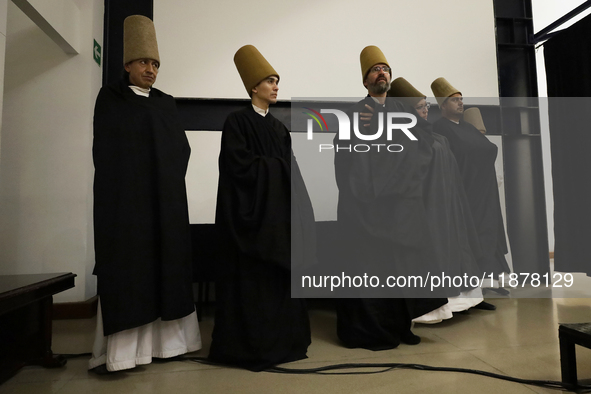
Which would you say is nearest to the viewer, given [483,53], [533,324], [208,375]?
[208,375]

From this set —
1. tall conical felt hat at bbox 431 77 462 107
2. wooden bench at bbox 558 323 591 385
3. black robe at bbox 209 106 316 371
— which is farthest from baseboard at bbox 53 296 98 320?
tall conical felt hat at bbox 431 77 462 107

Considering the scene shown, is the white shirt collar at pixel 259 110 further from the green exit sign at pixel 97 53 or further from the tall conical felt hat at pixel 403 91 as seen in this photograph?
the green exit sign at pixel 97 53

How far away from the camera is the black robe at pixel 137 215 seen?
200 centimetres

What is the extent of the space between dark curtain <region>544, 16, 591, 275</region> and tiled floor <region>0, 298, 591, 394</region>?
1.37 m

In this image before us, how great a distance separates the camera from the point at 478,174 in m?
3.71

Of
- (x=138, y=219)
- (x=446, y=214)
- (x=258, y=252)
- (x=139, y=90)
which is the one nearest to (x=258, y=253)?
(x=258, y=252)

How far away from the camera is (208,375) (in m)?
1.96

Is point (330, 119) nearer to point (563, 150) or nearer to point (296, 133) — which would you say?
point (296, 133)

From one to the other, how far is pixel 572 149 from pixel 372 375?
3.45m

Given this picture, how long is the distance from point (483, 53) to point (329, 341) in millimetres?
3890

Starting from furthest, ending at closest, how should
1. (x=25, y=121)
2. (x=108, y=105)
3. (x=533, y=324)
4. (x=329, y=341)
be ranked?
1. (x=25, y=121)
2. (x=533, y=324)
3. (x=329, y=341)
4. (x=108, y=105)

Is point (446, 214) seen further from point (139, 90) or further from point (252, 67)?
point (139, 90)

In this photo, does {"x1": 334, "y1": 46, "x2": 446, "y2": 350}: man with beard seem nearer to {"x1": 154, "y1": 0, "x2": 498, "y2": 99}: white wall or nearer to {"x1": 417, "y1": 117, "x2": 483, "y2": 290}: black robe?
{"x1": 417, "y1": 117, "x2": 483, "y2": 290}: black robe

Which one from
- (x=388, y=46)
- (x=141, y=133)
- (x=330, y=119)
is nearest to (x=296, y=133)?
(x=330, y=119)
